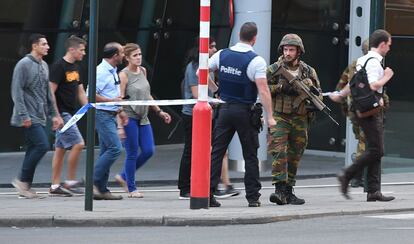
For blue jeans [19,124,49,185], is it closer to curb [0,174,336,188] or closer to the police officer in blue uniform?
curb [0,174,336,188]

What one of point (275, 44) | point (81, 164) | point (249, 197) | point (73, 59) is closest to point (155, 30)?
point (275, 44)

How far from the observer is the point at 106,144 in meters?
14.2

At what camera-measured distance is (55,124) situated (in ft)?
46.2

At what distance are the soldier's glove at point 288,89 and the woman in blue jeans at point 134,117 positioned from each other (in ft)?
6.32

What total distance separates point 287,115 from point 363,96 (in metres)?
0.85

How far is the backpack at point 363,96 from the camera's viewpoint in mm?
13359

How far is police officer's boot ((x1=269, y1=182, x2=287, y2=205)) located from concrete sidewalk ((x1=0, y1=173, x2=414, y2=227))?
0.30 ft

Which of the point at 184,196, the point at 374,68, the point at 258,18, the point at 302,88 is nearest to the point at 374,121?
the point at 374,68

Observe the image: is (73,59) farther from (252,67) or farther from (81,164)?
(81,164)

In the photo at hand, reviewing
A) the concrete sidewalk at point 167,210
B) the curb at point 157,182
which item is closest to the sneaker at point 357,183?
the concrete sidewalk at point 167,210

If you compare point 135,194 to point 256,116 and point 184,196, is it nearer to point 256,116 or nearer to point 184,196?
point 184,196

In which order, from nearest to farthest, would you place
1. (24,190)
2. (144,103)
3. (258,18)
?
(144,103) < (24,190) < (258,18)

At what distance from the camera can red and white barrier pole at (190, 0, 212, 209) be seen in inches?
494

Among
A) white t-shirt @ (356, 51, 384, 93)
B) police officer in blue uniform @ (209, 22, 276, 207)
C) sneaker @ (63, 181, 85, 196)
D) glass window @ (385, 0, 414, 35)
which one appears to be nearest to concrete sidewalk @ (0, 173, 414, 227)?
sneaker @ (63, 181, 85, 196)
